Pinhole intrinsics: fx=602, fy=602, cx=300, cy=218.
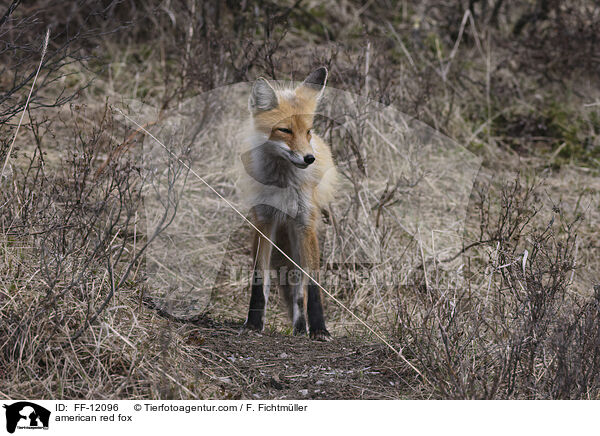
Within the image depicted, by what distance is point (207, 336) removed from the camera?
15.2 feet

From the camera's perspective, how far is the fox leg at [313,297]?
16.4ft

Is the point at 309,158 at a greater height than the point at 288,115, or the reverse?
the point at 288,115

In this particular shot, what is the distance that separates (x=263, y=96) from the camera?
4727mm

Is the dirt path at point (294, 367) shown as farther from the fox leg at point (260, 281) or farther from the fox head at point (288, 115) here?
the fox head at point (288, 115)

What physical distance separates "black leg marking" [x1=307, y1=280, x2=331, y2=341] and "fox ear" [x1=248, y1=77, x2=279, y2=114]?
148 cm

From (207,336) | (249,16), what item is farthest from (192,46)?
(207,336)

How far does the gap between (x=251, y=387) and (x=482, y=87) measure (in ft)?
23.1

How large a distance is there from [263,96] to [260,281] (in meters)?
1.52
